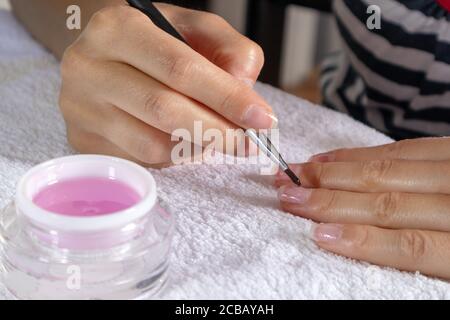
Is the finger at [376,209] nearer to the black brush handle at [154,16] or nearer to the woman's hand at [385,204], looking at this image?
the woman's hand at [385,204]

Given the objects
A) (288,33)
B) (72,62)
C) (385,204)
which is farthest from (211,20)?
(288,33)

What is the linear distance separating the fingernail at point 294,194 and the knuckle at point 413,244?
0.28 feet

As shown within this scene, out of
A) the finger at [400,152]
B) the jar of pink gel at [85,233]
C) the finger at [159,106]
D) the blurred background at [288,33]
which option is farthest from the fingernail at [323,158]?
the blurred background at [288,33]

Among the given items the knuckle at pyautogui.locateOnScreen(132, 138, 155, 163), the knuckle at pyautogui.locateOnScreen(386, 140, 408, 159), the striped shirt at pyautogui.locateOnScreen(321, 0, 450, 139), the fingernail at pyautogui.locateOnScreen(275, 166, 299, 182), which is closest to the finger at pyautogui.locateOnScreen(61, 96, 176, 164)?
the knuckle at pyautogui.locateOnScreen(132, 138, 155, 163)

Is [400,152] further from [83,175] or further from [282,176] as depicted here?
[83,175]

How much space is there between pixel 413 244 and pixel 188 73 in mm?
226

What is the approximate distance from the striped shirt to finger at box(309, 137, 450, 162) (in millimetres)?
236

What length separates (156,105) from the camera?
1.83 feet

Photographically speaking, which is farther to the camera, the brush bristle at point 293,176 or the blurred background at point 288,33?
the blurred background at point 288,33

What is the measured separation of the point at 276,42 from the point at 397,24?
0.37m

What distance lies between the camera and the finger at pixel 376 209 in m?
0.57
